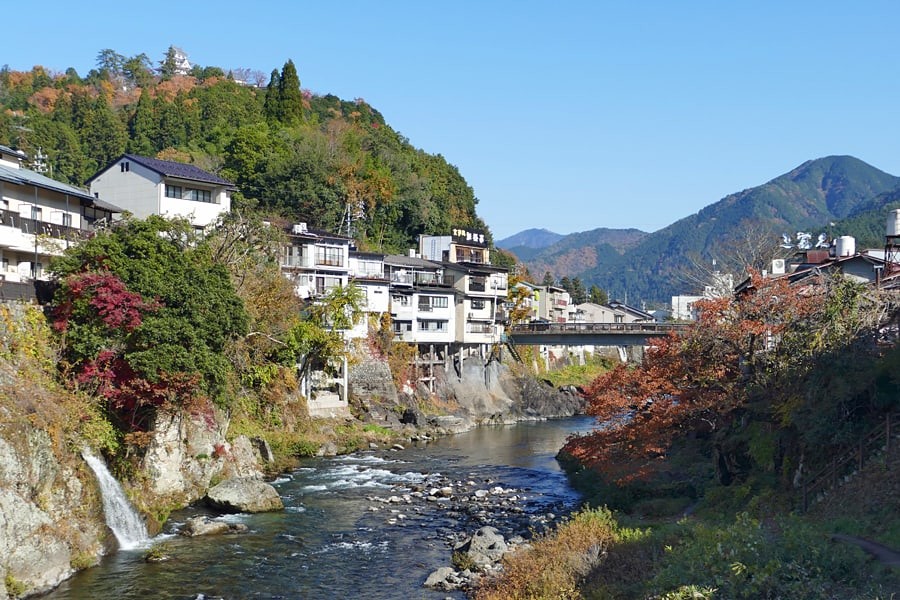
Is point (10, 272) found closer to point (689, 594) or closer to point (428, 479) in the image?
point (428, 479)

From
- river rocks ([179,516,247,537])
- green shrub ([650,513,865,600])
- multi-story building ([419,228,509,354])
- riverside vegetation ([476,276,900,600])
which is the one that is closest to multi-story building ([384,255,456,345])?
multi-story building ([419,228,509,354])

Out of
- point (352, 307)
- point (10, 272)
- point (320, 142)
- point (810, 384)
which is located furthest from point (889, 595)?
point (320, 142)

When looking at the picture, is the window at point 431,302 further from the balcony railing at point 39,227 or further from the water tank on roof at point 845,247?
the balcony railing at point 39,227

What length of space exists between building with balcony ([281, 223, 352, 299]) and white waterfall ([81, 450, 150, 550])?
25399mm

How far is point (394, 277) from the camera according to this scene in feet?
202

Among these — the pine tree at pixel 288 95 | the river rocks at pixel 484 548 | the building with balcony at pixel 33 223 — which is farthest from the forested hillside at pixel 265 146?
the river rocks at pixel 484 548

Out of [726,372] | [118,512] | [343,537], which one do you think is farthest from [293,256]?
[726,372]

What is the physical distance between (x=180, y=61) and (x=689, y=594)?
145 metres

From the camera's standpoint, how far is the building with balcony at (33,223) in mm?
32906

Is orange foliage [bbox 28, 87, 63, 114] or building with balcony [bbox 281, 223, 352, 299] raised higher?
orange foliage [bbox 28, 87, 63, 114]

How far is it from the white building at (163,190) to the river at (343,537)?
16.3 m

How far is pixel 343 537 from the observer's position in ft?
88.6

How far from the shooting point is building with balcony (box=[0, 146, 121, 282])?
32.9m

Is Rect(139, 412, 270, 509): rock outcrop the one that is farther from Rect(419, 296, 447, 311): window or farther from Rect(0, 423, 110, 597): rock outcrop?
Rect(419, 296, 447, 311): window
